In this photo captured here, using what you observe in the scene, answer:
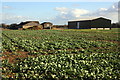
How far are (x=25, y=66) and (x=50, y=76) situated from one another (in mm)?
2162

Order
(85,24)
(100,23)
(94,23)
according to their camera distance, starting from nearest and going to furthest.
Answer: (94,23) < (85,24) < (100,23)

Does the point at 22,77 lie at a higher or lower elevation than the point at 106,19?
lower

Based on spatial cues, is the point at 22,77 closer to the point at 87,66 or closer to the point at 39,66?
the point at 39,66

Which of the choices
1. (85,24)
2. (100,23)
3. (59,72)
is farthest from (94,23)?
(59,72)

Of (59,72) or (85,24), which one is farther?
(85,24)

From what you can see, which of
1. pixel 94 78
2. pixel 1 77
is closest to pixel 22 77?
pixel 1 77

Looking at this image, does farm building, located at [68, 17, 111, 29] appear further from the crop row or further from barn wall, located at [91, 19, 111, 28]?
the crop row

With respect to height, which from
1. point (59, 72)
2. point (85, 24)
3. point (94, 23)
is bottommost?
point (59, 72)

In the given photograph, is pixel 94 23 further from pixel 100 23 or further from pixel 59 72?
pixel 59 72

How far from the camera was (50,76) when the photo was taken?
8211 mm

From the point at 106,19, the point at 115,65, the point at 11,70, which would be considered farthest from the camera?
the point at 106,19

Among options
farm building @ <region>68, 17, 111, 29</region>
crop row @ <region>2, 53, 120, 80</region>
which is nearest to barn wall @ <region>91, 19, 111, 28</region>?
farm building @ <region>68, 17, 111, 29</region>

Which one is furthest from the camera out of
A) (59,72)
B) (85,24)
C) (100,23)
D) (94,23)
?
(100,23)

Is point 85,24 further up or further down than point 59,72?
further up
